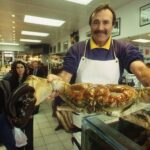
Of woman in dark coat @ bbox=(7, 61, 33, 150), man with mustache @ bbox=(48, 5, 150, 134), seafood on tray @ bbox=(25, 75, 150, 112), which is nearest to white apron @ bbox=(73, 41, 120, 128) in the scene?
man with mustache @ bbox=(48, 5, 150, 134)

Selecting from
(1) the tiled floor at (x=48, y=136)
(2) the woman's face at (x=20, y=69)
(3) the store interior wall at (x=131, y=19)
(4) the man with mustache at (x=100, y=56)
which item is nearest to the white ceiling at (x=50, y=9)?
(3) the store interior wall at (x=131, y=19)

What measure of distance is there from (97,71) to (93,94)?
1.95 ft

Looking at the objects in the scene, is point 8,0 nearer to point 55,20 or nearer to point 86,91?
point 55,20

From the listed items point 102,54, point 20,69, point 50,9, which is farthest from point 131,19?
point 102,54

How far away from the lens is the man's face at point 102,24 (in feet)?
4.03

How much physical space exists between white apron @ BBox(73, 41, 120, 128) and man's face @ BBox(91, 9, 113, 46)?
169 mm

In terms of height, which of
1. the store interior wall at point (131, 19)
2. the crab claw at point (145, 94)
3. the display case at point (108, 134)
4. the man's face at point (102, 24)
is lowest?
the display case at point (108, 134)

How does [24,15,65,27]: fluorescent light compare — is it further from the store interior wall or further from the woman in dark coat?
the woman in dark coat

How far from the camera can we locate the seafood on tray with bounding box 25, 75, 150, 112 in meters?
0.75

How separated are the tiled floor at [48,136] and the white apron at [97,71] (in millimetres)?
1851

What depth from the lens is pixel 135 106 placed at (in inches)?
33.5

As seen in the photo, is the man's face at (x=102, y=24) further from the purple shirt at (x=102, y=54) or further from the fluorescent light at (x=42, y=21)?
the fluorescent light at (x=42, y=21)

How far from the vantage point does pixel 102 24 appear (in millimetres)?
1231

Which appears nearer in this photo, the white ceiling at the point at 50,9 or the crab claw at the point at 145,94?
the crab claw at the point at 145,94
